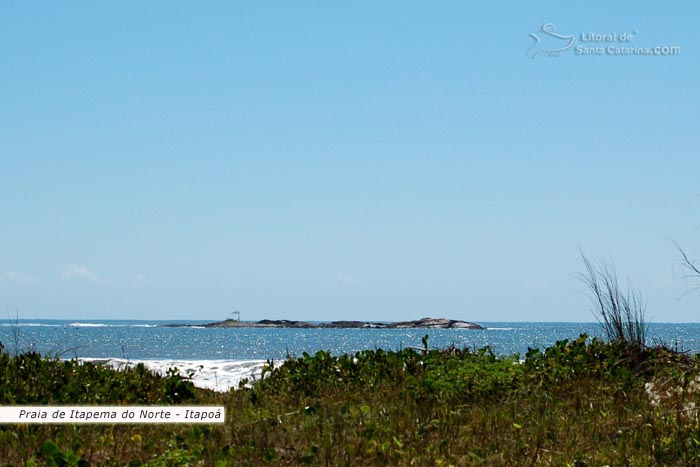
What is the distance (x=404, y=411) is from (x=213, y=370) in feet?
24.3

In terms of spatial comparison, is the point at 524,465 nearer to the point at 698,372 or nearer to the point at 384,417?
the point at 384,417

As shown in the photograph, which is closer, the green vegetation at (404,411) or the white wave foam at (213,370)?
the green vegetation at (404,411)

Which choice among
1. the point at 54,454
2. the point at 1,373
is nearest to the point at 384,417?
the point at 54,454

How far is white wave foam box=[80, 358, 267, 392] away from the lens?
14583 mm

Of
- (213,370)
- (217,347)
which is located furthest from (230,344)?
(213,370)

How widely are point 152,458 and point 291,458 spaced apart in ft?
4.39

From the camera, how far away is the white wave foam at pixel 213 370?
1458cm

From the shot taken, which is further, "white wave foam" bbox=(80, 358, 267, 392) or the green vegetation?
"white wave foam" bbox=(80, 358, 267, 392)

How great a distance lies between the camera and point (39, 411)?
9.89m

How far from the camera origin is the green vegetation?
25.4ft

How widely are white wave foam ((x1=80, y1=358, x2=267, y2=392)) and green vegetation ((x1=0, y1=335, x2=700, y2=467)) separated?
82.0 inches

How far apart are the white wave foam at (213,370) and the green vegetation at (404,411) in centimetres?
208

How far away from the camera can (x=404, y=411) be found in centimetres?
959

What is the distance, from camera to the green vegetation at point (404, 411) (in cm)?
773
